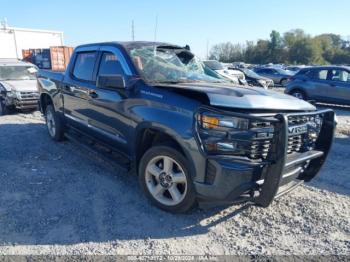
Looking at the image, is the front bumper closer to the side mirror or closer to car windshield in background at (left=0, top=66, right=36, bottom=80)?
the side mirror

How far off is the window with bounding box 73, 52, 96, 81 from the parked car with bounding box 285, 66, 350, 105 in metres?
9.91

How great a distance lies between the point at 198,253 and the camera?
310 centimetres

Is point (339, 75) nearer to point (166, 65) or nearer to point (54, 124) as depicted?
point (166, 65)

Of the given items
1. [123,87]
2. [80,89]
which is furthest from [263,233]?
[80,89]

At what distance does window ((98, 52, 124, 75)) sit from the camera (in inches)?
174

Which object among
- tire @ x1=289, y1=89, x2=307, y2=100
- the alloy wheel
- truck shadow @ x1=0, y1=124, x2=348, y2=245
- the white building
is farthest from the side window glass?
the white building

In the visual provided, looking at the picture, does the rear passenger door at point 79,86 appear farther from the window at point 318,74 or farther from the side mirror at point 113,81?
the window at point 318,74

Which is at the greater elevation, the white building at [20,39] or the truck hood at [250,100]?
the white building at [20,39]

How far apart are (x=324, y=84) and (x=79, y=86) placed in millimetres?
10241

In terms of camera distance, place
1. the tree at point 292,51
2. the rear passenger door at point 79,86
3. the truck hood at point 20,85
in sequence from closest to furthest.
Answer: the rear passenger door at point 79,86
the truck hood at point 20,85
the tree at point 292,51

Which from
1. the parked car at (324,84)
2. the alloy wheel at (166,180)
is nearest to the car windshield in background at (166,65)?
the alloy wheel at (166,180)

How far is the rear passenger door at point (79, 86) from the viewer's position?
508 cm

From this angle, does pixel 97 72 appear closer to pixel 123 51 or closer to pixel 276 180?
pixel 123 51

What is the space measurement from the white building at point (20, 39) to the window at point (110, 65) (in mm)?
34982
